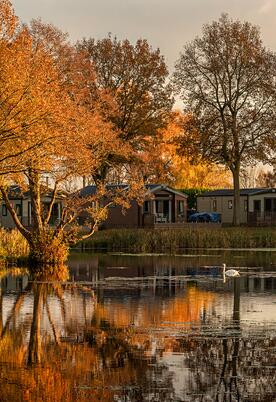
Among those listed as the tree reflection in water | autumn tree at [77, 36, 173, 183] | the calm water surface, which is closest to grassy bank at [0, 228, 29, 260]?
the calm water surface

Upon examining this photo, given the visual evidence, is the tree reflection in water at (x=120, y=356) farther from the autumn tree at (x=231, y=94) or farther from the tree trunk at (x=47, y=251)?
the autumn tree at (x=231, y=94)

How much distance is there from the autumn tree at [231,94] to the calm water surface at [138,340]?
157 ft

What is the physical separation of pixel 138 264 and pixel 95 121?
9.07 meters

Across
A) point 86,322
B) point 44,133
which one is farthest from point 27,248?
point 86,322

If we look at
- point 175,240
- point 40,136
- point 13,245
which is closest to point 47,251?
point 13,245

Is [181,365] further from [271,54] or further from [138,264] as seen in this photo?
[271,54]

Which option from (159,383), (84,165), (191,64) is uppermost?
(191,64)

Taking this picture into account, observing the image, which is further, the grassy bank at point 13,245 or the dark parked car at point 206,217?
the dark parked car at point 206,217

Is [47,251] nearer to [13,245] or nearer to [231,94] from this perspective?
[13,245]

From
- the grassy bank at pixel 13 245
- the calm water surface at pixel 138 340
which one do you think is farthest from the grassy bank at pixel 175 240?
the calm water surface at pixel 138 340

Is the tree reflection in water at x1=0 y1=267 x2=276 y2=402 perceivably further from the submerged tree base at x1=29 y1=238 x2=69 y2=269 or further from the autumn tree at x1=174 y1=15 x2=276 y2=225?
the autumn tree at x1=174 y1=15 x2=276 y2=225

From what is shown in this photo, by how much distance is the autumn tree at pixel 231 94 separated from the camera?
8412cm

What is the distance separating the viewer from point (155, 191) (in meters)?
94.7

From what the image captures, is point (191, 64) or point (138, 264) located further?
point (191, 64)
